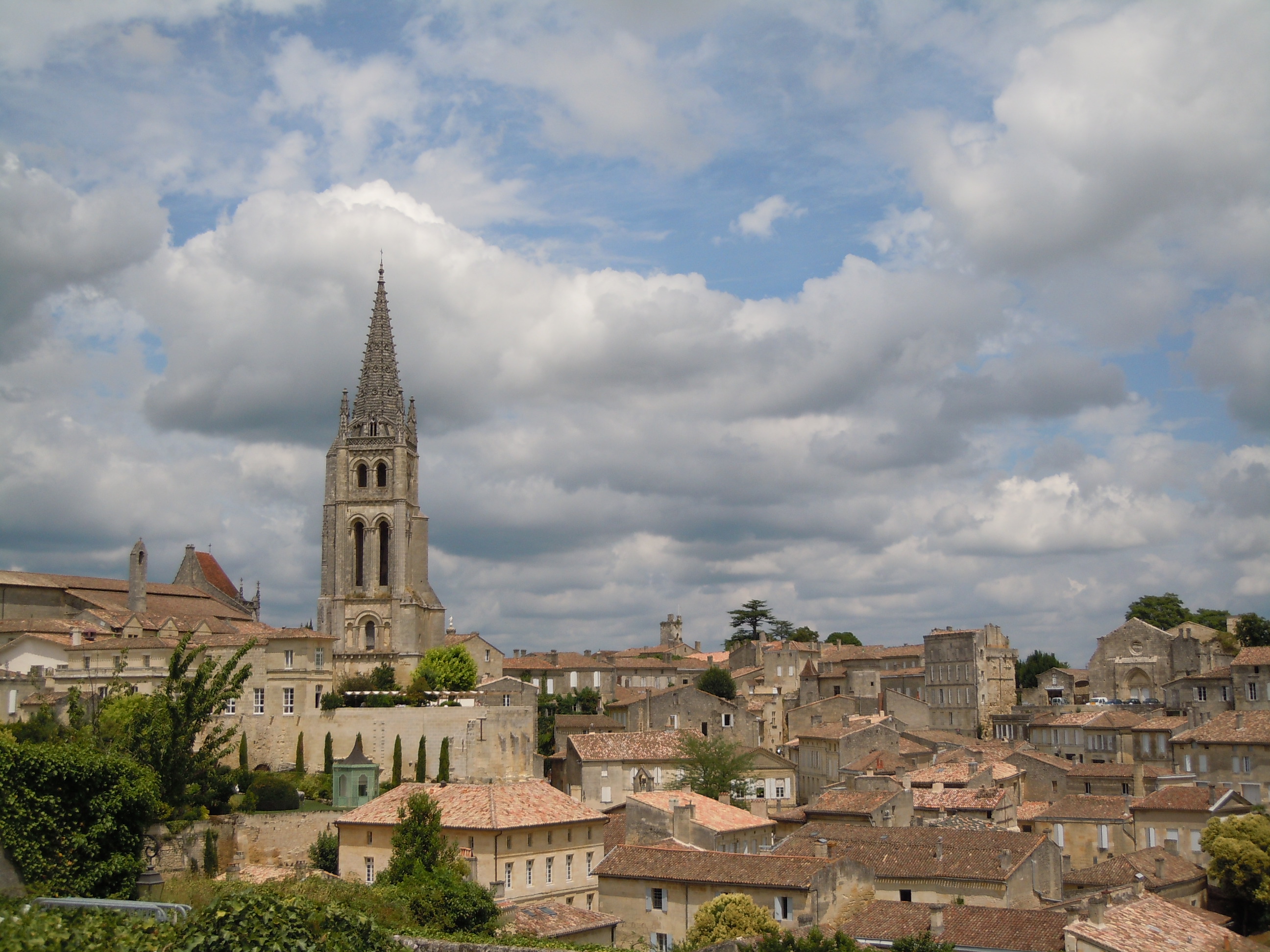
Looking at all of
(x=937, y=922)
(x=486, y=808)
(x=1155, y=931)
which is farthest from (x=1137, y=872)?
(x=486, y=808)

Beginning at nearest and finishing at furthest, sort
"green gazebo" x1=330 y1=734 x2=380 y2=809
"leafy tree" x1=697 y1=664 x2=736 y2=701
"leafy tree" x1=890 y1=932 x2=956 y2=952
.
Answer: "leafy tree" x1=890 y1=932 x2=956 y2=952 < "green gazebo" x1=330 y1=734 x2=380 y2=809 < "leafy tree" x1=697 y1=664 x2=736 y2=701

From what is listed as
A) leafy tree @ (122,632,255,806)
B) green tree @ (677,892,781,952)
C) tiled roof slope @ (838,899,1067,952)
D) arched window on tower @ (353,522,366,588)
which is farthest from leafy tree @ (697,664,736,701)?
green tree @ (677,892,781,952)

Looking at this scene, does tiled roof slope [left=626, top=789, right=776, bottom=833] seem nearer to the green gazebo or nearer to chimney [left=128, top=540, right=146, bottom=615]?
the green gazebo

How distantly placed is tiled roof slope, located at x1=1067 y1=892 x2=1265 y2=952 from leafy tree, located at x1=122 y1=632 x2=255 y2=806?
32.2 meters

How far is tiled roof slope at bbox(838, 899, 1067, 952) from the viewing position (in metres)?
32.6

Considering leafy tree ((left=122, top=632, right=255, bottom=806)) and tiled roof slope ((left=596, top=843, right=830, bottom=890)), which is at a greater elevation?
leafy tree ((left=122, top=632, right=255, bottom=806))

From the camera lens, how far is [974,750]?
71.2m

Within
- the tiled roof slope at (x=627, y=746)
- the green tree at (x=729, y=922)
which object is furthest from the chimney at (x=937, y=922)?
the tiled roof slope at (x=627, y=746)

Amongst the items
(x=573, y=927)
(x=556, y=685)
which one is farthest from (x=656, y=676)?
(x=573, y=927)

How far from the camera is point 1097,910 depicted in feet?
108

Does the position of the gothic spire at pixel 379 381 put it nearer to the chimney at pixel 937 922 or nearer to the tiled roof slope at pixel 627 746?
the tiled roof slope at pixel 627 746

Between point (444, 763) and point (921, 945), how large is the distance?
103 ft

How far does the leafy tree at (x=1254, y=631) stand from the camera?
85.1 m

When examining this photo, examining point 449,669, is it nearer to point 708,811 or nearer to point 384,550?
point 384,550
